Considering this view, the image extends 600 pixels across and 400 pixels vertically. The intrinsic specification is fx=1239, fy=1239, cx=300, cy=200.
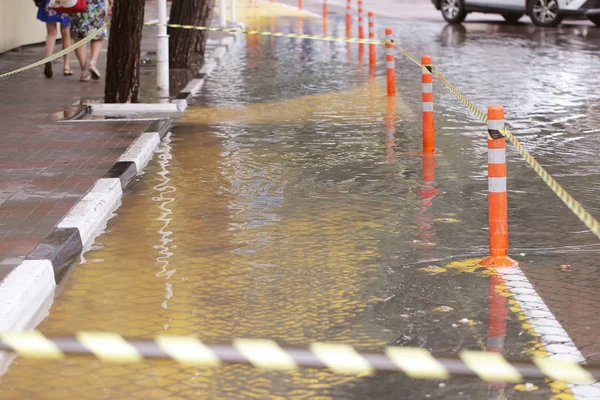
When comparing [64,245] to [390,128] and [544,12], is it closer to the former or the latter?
[390,128]

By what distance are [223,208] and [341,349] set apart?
11.9 feet

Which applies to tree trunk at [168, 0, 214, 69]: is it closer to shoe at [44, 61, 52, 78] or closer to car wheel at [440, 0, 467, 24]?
shoe at [44, 61, 52, 78]

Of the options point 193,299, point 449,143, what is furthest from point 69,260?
point 449,143

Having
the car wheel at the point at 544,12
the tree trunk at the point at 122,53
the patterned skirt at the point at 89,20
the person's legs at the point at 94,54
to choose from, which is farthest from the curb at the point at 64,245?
the car wheel at the point at 544,12

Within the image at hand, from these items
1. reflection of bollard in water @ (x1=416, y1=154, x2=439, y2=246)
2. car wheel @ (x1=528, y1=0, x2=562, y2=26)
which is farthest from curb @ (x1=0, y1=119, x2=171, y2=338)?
car wheel @ (x1=528, y1=0, x2=562, y2=26)

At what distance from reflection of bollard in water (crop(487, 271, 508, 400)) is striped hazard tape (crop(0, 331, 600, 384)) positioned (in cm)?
6

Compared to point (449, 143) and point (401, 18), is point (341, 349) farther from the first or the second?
point (401, 18)

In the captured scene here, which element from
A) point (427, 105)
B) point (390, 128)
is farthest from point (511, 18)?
point (427, 105)

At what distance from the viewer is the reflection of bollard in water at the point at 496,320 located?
17.0 ft

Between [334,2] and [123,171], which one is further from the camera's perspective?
[334,2]

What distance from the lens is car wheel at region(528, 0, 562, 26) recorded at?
28.3 m

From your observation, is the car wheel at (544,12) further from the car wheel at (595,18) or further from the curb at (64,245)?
the curb at (64,245)

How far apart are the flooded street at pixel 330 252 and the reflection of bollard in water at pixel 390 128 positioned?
6cm

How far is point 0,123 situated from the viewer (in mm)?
13109
